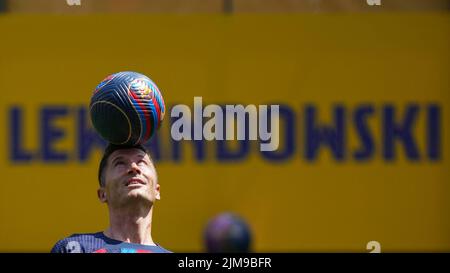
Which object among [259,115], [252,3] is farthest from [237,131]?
[252,3]

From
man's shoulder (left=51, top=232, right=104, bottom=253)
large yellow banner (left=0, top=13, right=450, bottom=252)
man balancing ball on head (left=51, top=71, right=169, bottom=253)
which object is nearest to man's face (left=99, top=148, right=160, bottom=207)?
man balancing ball on head (left=51, top=71, right=169, bottom=253)

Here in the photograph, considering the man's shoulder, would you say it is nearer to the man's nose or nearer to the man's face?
the man's face

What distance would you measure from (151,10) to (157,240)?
1.98 m

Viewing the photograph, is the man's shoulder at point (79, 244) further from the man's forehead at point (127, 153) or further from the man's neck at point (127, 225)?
the man's forehead at point (127, 153)

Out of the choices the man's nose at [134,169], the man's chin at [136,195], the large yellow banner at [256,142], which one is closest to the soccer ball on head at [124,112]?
the man's nose at [134,169]

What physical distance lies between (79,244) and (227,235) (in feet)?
12.1

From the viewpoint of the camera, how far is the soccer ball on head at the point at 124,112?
8.45m

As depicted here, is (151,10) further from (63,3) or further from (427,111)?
(427,111)

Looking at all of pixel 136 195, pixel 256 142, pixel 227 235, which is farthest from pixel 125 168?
pixel 256 142

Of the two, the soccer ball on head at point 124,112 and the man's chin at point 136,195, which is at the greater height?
the soccer ball on head at point 124,112

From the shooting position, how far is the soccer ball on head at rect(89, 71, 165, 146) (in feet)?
27.7

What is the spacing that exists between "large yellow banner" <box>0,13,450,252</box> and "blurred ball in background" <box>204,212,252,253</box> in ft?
1.15
